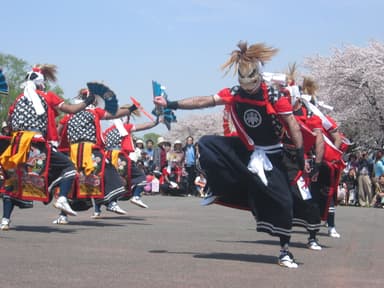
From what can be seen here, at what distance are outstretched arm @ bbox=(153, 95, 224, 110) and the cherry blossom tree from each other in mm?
25097

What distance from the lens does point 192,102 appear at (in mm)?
7965

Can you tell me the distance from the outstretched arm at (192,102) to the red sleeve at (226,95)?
4 centimetres

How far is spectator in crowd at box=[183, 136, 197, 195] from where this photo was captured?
25391 mm

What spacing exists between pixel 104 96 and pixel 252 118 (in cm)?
379

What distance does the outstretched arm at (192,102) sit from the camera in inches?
311

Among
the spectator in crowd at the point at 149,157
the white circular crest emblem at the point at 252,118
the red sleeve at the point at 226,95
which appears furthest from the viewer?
the spectator in crowd at the point at 149,157

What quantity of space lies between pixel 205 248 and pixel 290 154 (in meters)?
1.45

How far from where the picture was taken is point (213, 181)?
795 centimetres

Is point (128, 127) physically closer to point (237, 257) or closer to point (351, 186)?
point (237, 257)

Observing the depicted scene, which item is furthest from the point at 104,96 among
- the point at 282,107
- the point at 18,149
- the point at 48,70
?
the point at 282,107

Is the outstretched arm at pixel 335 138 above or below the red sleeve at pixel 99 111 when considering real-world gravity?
below

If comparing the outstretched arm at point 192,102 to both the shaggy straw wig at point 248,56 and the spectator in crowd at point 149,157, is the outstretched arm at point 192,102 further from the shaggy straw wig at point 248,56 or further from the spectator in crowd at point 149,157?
the spectator in crowd at point 149,157

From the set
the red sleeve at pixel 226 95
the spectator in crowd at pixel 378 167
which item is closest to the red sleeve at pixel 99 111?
the red sleeve at pixel 226 95

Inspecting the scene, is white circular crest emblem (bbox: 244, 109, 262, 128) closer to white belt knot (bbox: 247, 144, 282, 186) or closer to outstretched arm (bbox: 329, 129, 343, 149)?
white belt knot (bbox: 247, 144, 282, 186)
